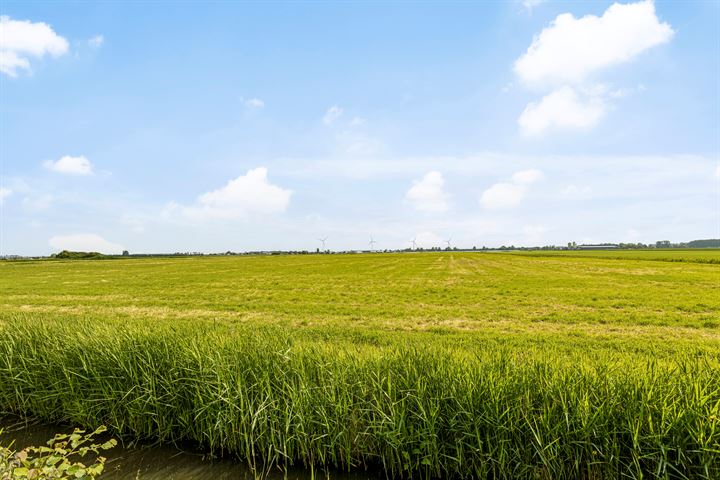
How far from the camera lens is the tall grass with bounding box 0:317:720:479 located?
167 inches

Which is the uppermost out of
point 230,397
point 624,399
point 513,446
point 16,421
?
point 624,399

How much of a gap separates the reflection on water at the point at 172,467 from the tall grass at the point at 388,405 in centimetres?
21

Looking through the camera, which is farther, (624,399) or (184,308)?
(184,308)

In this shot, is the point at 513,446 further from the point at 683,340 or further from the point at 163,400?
the point at 683,340

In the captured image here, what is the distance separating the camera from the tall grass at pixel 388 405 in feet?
13.9

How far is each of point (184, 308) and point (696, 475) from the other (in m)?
22.2

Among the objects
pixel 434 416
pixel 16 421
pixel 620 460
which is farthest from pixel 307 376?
pixel 16 421

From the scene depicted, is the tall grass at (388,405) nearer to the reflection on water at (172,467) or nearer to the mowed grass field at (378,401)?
the mowed grass field at (378,401)

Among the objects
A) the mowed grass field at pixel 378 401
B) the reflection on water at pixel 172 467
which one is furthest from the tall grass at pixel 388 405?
the reflection on water at pixel 172 467

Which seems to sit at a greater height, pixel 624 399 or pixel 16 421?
pixel 624 399

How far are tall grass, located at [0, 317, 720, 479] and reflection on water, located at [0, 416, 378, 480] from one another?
0.68 ft

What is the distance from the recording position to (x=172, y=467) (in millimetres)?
5398

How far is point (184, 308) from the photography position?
2028 cm

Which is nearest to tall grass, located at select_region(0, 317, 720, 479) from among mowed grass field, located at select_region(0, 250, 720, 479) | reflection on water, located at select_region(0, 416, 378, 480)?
mowed grass field, located at select_region(0, 250, 720, 479)
